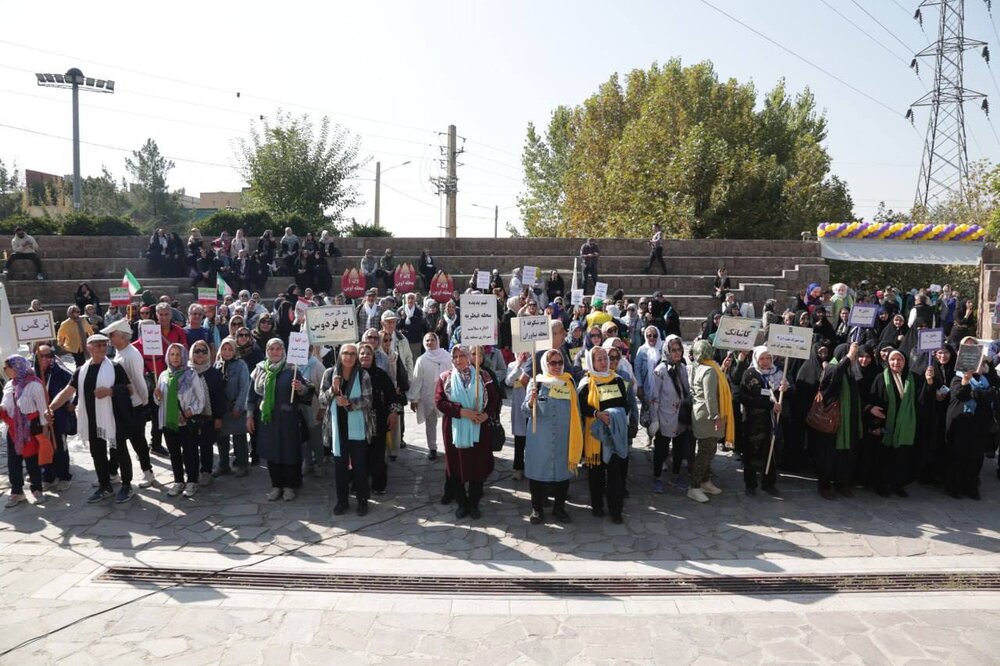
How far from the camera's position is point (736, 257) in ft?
75.4

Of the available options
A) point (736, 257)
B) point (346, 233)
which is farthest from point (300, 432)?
point (346, 233)

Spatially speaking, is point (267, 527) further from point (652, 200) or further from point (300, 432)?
point (652, 200)

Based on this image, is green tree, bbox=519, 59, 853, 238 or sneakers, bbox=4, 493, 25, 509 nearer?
sneakers, bbox=4, 493, 25, 509

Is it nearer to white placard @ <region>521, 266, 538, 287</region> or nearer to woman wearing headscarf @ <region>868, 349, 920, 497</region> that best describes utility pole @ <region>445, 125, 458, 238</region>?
white placard @ <region>521, 266, 538, 287</region>

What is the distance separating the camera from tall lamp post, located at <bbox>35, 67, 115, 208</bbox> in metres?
25.4

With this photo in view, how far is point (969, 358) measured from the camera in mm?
7559

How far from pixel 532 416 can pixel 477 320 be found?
1198mm

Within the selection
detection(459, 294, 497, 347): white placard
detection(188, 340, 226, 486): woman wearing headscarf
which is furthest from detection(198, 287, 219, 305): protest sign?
detection(459, 294, 497, 347): white placard

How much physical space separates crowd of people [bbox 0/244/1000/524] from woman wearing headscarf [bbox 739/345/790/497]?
0.06ft

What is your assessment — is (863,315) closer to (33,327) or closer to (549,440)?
(549,440)

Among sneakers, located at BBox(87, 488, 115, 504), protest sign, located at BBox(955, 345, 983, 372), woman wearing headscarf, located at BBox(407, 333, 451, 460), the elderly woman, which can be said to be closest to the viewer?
the elderly woman

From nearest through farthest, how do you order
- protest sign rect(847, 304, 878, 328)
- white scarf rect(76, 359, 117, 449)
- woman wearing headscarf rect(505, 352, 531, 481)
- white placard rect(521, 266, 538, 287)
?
white scarf rect(76, 359, 117, 449) → woman wearing headscarf rect(505, 352, 531, 481) → protest sign rect(847, 304, 878, 328) → white placard rect(521, 266, 538, 287)

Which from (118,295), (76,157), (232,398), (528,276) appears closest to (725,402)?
(232,398)

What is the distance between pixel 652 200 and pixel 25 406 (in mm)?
25179
